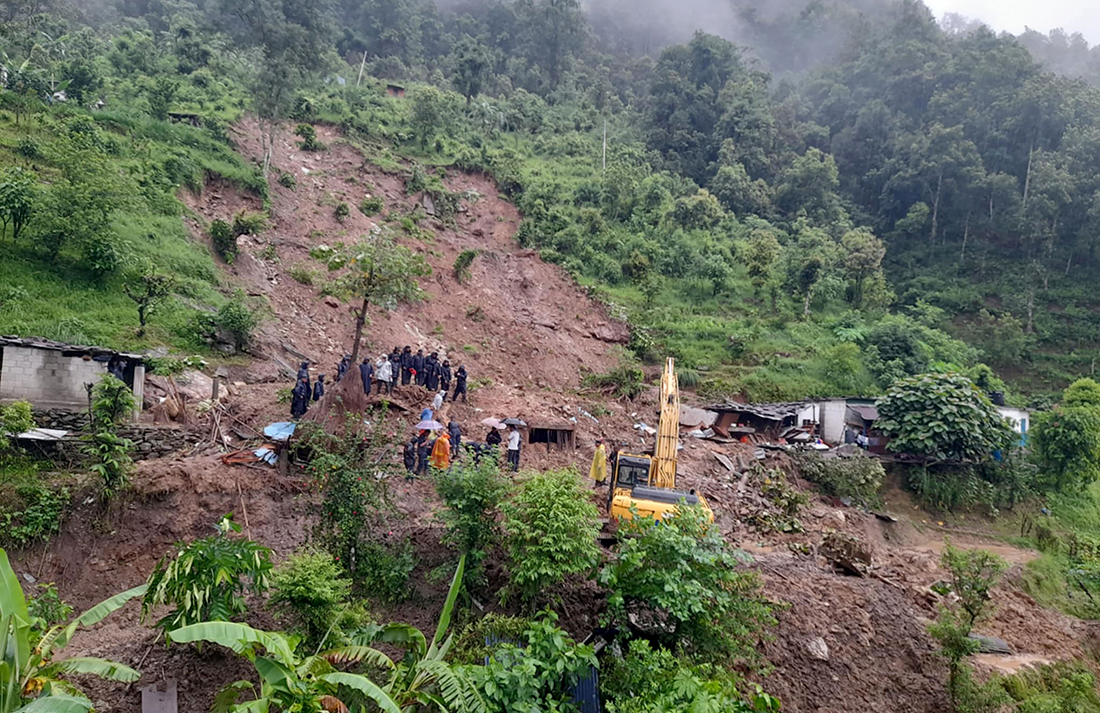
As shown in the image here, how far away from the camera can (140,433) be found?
1145 centimetres

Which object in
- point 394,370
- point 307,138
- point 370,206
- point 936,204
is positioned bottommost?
point 394,370

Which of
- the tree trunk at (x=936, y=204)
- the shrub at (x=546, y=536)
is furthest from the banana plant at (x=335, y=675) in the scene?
the tree trunk at (x=936, y=204)

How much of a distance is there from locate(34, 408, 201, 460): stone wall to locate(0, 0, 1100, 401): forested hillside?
15.9 feet

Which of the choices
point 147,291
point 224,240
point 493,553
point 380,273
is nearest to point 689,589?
point 493,553

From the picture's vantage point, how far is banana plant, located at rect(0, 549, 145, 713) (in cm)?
539

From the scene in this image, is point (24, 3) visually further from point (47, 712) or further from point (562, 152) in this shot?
→ point (47, 712)

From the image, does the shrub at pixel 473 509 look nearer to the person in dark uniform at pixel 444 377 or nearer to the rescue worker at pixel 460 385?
the rescue worker at pixel 460 385

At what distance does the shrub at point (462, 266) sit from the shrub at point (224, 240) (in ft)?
26.6

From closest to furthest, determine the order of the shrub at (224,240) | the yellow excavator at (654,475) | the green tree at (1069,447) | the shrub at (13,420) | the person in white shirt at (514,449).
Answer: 1. the shrub at (13,420)
2. the yellow excavator at (654,475)
3. the person in white shirt at (514,449)
4. the green tree at (1069,447)
5. the shrub at (224,240)

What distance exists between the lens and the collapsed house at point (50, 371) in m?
11.5

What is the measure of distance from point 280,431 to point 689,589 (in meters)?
7.85

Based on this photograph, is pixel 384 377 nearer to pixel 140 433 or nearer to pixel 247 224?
pixel 140 433

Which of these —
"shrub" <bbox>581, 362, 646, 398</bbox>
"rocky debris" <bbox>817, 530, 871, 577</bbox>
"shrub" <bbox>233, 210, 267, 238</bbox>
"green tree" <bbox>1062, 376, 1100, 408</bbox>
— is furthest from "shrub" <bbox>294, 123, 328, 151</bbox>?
"green tree" <bbox>1062, 376, 1100, 408</bbox>

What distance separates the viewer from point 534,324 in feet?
85.1
